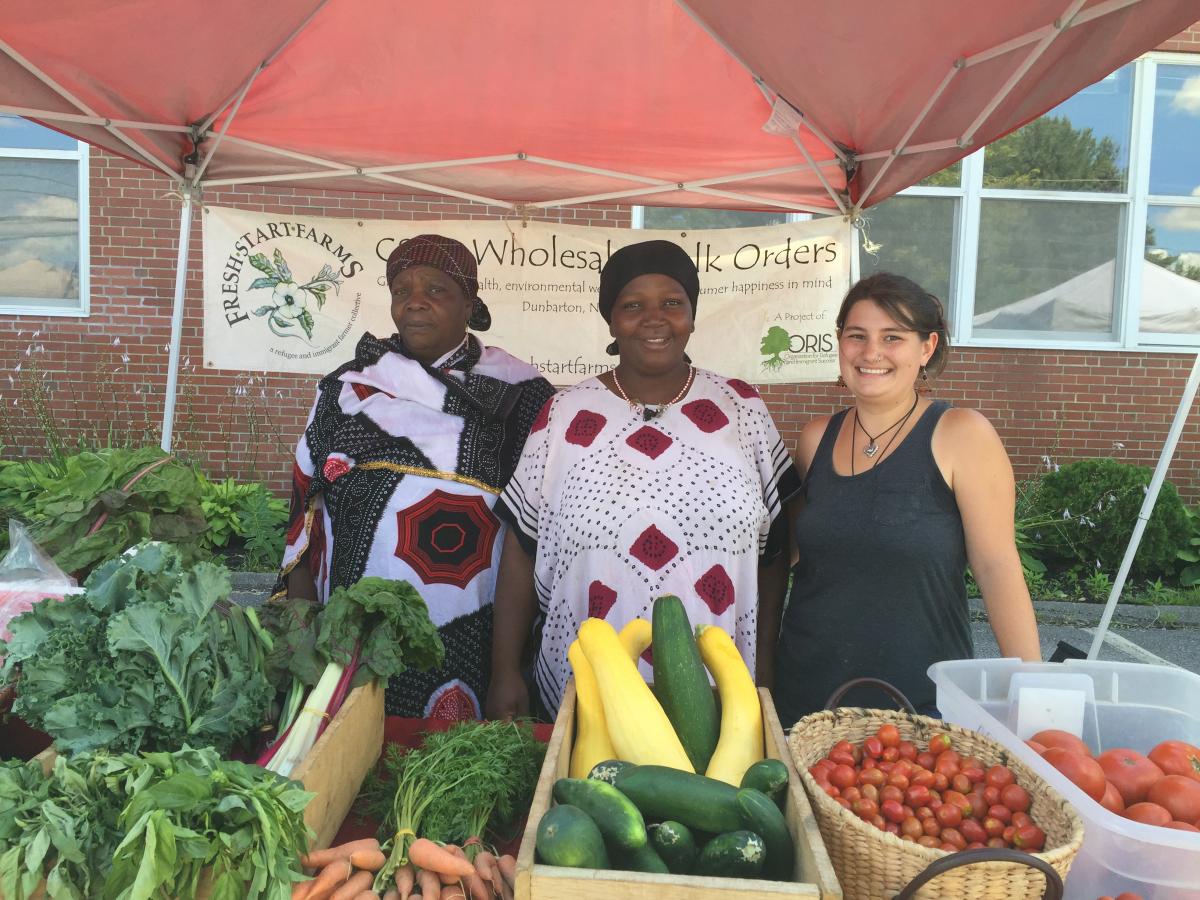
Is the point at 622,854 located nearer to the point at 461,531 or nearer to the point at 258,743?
the point at 258,743

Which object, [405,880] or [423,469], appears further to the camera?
[423,469]

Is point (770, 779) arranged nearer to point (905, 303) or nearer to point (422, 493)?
point (905, 303)

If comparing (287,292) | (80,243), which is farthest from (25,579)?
(80,243)

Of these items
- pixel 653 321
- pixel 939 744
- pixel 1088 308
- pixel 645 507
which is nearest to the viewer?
pixel 939 744

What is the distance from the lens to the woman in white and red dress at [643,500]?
8.39ft

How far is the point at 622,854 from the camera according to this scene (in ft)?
4.43

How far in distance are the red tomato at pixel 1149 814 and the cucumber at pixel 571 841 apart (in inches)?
32.8

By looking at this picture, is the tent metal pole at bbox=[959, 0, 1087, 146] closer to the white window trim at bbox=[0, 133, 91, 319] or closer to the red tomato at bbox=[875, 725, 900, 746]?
the red tomato at bbox=[875, 725, 900, 746]

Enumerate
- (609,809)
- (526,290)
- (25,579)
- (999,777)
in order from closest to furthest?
(609,809) < (999,777) < (25,579) < (526,290)

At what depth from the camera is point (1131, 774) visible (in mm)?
1544

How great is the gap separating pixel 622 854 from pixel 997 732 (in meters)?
0.80

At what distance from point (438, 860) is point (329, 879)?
0.18 meters

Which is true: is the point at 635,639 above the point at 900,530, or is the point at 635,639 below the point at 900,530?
below

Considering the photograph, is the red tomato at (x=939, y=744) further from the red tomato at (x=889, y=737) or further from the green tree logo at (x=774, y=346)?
the green tree logo at (x=774, y=346)
